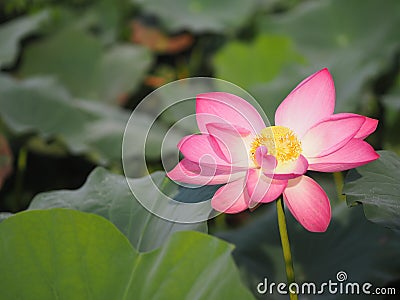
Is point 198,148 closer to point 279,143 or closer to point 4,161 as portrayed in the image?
point 279,143

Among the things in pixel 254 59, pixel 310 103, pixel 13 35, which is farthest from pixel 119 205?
pixel 254 59

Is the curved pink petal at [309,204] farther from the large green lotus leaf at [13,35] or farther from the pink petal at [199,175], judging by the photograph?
the large green lotus leaf at [13,35]

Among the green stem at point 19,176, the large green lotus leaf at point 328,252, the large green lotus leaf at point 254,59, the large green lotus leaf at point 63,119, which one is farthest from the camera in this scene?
the large green lotus leaf at point 254,59

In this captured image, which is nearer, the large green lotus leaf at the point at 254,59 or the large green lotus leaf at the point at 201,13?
the large green lotus leaf at the point at 254,59

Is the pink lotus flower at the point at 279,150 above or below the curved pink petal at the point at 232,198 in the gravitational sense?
above

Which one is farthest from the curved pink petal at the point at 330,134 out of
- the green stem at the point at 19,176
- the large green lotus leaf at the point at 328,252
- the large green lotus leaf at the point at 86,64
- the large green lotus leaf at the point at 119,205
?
the large green lotus leaf at the point at 86,64
